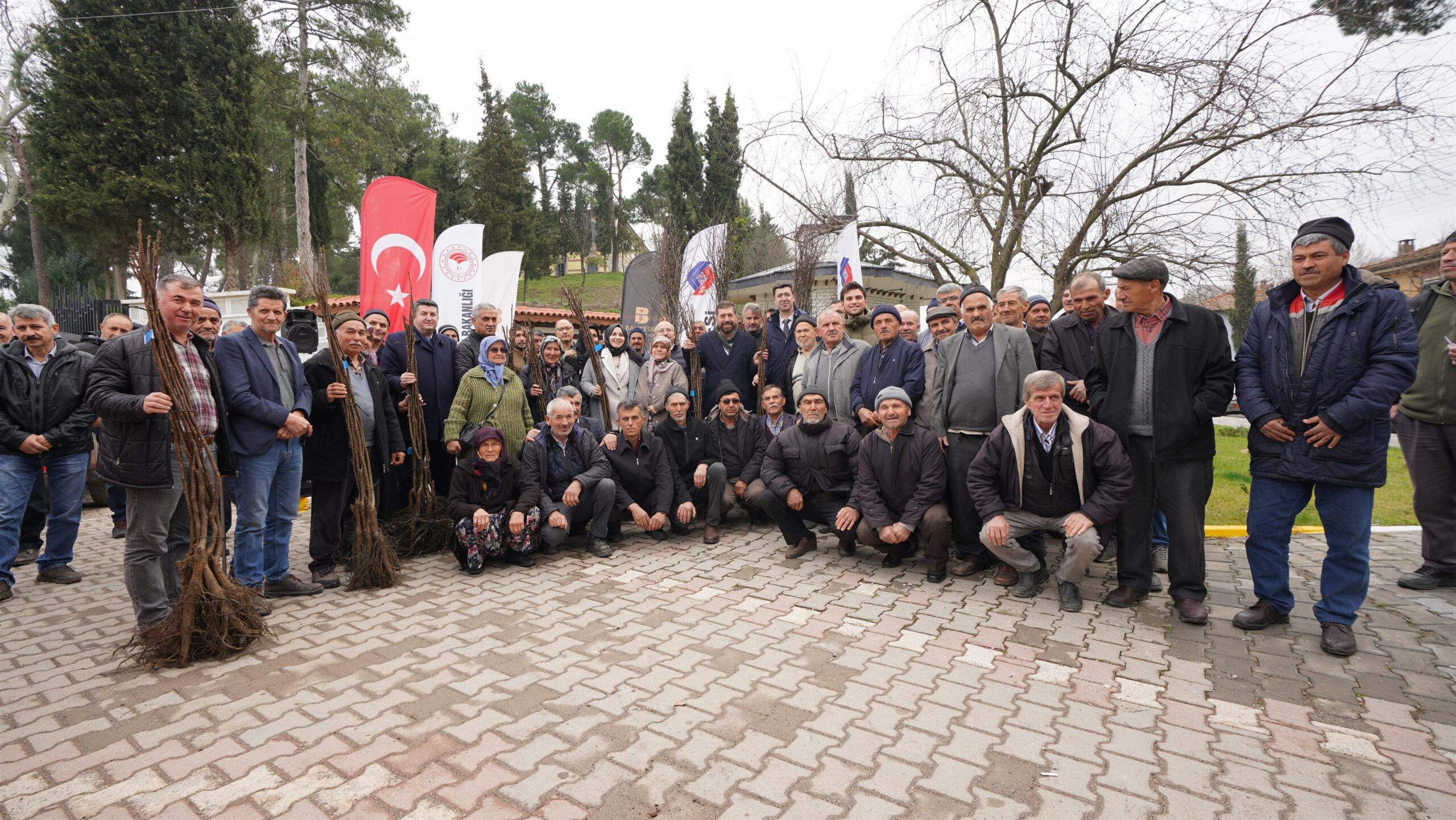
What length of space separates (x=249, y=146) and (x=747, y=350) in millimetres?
21577

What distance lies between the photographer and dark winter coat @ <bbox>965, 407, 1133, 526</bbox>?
380cm

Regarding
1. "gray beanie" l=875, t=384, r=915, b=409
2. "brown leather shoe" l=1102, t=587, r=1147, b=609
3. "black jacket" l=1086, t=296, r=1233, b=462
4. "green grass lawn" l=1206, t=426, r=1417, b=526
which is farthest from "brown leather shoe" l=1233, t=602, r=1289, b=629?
"gray beanie" l=875, t=384, r=915, b=409

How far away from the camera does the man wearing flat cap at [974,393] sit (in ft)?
14.6

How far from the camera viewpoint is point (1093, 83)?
7676 millimetres

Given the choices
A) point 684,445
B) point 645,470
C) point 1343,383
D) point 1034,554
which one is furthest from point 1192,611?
point 645,470

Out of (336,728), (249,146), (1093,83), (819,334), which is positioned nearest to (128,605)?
(336,728)

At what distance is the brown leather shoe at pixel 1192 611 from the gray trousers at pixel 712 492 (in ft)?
11.0

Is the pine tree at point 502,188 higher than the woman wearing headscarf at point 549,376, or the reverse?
the pine tree at point 502,188

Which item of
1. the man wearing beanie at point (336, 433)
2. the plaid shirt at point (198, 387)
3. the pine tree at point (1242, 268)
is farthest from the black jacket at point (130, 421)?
the pine tree at point (1242, 268)

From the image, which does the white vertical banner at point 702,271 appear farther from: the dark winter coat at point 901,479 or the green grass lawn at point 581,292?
the green grass lawn at point 581,292

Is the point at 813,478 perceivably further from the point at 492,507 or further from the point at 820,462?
the point at 492,507

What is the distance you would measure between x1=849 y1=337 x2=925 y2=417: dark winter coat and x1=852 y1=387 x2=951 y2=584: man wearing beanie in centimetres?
Answer: 45

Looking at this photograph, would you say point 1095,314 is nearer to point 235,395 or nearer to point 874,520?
point 874,520

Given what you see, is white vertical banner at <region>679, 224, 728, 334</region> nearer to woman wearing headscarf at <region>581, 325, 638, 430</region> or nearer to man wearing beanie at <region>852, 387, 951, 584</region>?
woman wearing headscarf at <region>581, 325, 638, 430</region>
